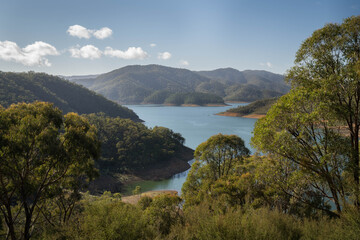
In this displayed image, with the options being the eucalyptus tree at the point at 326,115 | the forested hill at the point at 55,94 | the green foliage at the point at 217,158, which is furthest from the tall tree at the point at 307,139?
the forested hill at the point at 55,94

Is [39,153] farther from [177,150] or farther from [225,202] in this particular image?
[177,150]

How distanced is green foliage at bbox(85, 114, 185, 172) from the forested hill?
46.4 m

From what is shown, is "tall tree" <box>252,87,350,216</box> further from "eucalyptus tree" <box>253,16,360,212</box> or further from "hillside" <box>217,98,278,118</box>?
"hillside" <box>217,98,278,118</box>

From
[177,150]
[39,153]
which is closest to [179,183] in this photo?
[177,150]

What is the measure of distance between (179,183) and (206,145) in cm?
2292

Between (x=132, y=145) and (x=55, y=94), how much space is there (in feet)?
264

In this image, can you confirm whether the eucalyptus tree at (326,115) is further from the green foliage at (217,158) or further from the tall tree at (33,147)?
the green foliage at (217,158)

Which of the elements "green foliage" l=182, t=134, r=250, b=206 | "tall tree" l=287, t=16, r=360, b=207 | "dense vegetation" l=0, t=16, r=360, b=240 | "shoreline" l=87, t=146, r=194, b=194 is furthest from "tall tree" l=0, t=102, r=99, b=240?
"shoreline" l=87, t=146, r=194, b=194

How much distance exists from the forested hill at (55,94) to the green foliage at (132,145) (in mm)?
46368

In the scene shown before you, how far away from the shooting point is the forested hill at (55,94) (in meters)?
89.6

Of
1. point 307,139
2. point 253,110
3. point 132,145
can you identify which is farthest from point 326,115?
point 253,110

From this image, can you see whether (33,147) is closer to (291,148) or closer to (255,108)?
(291,148)

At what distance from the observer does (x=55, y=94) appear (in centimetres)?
11162

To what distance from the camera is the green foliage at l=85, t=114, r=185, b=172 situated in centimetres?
4809
